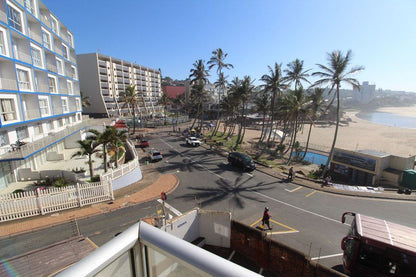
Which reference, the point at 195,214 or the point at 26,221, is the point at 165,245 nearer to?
the point at 195,214

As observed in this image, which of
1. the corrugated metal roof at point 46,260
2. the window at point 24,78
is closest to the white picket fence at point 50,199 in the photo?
the corrugated metal roof at point 46,260

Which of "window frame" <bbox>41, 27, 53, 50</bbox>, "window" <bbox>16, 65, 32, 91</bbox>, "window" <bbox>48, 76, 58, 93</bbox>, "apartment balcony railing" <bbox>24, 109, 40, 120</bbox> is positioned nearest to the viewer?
"window" <bbox>16, 65, 32, 91</bbox>

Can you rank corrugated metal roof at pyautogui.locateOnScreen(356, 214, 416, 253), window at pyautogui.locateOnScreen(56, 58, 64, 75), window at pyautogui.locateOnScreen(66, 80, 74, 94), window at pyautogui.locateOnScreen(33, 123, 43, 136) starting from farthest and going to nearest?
window at pyautogui.locateOnScreen(66, 80, 74, 94), window at pyautogui.locateOnScreen(56, 58, 64, 75), window at pyautogui.locateOnScreen(33, 123, 43, 136), corrugated metal roof at pyautogui.locateOnScreen(356, 214, 416, 253)

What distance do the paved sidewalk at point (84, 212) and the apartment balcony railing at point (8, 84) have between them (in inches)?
464

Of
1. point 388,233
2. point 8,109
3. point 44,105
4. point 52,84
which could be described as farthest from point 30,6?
point 388,233

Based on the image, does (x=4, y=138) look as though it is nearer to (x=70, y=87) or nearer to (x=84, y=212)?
(x=84, y=212)

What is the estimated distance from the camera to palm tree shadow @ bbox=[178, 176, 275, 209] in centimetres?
1627

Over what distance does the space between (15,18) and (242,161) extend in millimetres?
27102

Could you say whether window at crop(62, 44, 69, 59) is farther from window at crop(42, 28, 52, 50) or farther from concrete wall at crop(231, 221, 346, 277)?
concrete wall at crop(231, 221, 346, 277)

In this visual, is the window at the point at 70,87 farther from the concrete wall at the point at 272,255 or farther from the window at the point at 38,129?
the concrete wall at the point at 272,255

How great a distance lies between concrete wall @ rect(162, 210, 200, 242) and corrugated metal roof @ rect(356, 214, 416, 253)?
7473 millimetres

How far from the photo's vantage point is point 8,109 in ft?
59.6

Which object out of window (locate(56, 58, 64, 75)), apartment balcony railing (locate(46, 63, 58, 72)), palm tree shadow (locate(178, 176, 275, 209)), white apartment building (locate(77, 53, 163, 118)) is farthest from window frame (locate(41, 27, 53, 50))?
white apartment building (locate(77, 53, 163, 118))

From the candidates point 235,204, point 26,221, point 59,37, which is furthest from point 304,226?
point 59,37
